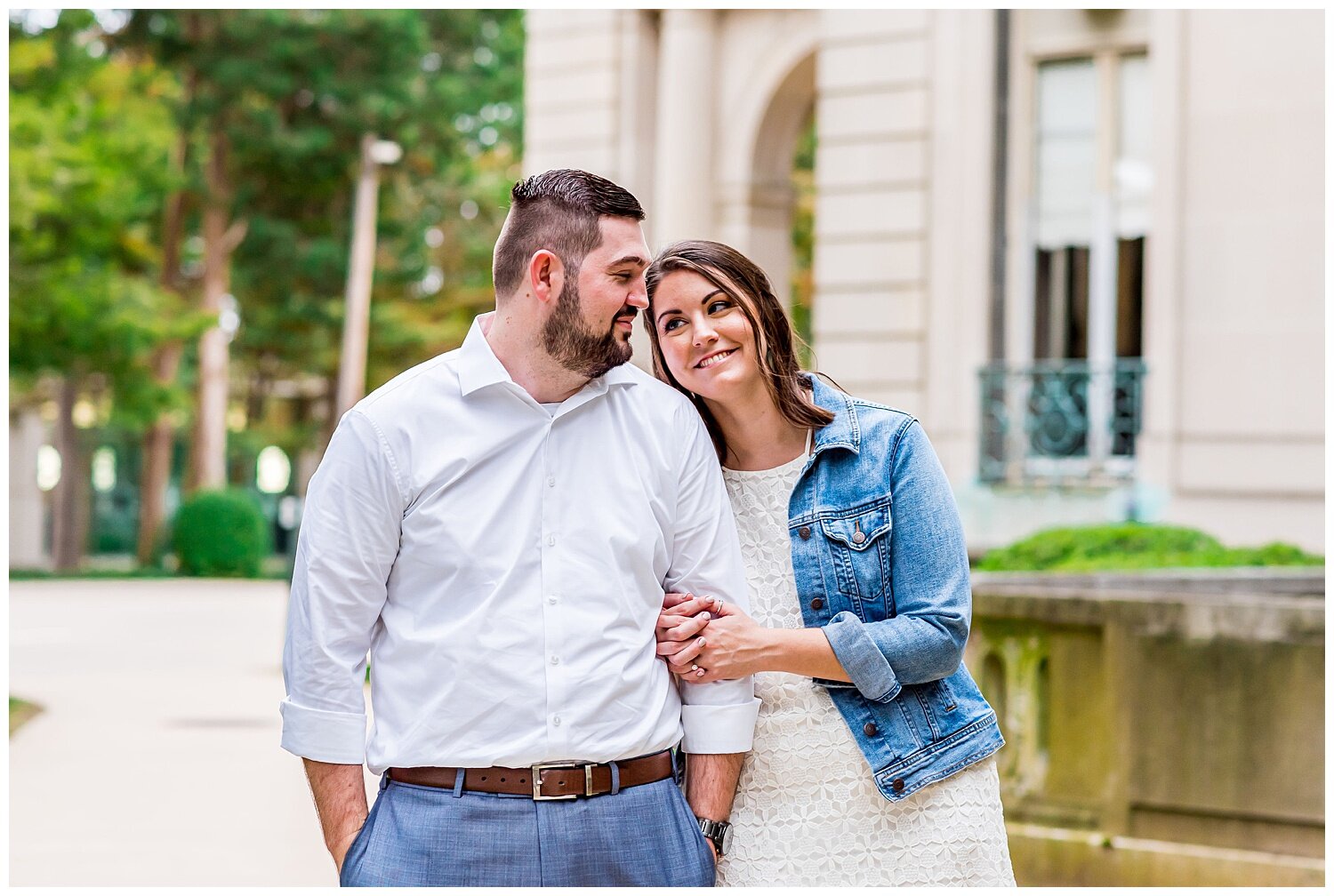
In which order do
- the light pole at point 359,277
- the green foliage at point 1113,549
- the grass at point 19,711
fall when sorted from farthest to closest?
the light pole at point 359,277, the grass at point 19,711, the green foliage at point 1113,549

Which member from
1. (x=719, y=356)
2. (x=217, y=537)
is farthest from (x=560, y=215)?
(x=217, y=537)

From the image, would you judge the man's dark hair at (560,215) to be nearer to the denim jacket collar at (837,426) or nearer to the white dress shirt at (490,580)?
the white dress shirt at (490,580)

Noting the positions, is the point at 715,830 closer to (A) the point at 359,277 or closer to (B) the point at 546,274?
(B) the point at 546,274

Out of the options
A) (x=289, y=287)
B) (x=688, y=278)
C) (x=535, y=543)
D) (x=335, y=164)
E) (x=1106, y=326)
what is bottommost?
(x=535, y=543)

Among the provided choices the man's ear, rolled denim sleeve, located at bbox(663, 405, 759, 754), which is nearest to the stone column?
rolled denim sleeve, located at bbox(663, 405, 759, 754)

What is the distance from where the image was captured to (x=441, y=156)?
3628 centimetres

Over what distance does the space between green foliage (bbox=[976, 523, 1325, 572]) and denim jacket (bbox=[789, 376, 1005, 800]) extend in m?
7.22

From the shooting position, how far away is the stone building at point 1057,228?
43.0ft

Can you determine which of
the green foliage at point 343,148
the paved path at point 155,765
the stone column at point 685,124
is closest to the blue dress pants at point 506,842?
the paved path at point 155,765

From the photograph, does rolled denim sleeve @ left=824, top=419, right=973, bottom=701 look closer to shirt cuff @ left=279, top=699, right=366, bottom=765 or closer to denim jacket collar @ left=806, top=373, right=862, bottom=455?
denim jacket collar @ left=806, top=373, right=862, bottom=455

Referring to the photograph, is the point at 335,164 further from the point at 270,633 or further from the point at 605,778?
the point at 605,778

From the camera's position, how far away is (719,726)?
3.25 meters

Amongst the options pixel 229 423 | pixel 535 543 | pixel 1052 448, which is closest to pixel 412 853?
pixel 535 543

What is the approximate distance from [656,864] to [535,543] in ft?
2.10
